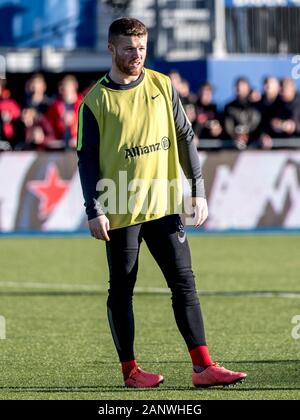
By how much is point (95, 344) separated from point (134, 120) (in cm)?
273

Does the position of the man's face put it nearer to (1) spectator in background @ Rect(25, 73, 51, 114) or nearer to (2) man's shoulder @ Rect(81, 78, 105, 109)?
(2) man's shoulder @ Rect(81, 78, 105, 109)

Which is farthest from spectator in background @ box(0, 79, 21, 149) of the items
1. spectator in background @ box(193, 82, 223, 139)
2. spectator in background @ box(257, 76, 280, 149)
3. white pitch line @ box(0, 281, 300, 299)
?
white pitch line @ box(0, 281, 300, 299)

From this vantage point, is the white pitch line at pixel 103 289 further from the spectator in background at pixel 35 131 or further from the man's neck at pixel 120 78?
the spectator in background at pixel 35 131

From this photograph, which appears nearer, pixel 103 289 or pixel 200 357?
pixel 200 357

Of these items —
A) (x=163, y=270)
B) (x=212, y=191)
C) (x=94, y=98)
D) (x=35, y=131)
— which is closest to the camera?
(x=94, y=98)

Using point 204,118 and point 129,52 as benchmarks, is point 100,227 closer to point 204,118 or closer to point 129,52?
point 129,52

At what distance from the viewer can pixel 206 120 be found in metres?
20.9

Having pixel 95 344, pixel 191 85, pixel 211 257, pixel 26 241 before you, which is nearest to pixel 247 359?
pixel 95 344

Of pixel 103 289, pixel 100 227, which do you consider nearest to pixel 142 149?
pixel 100 227

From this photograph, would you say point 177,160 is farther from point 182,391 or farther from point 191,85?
point 191,85

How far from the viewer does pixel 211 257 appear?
17203 millimetres

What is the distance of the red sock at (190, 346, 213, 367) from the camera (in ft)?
25.5

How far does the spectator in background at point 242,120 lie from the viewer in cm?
2069

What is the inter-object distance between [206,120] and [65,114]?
2177mm
